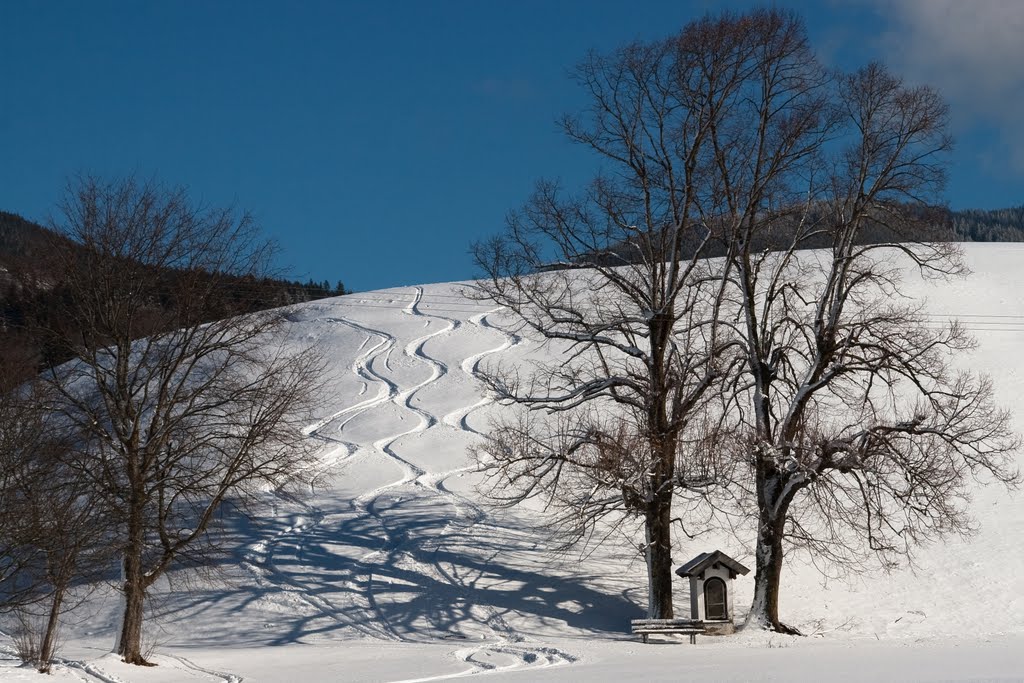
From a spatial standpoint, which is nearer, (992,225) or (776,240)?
(776,240)

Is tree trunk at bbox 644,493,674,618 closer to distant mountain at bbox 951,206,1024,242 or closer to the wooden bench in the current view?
the wooden bench

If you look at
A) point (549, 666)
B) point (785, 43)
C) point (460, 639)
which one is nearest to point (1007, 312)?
point (785, 43)

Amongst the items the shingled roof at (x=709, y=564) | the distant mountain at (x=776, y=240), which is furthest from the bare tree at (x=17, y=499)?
the shingled roof at (x=709, y=564)

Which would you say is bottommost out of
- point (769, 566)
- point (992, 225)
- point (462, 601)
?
point (462, 601)

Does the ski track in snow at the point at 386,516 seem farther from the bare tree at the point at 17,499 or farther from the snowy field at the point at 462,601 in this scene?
the bare tree at the point at 17,499

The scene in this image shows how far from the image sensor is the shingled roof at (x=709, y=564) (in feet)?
70.5

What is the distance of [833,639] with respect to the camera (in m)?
19.1

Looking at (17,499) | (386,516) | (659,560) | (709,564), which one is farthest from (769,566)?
(17,499)

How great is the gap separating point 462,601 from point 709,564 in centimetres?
527

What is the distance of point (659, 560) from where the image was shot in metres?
21.4

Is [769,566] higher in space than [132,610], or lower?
higher

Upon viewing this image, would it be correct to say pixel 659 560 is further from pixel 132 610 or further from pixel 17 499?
pixel 17 499

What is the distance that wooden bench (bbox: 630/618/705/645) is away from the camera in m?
19.9

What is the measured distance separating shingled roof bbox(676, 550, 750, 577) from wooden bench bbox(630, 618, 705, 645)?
1.54m
